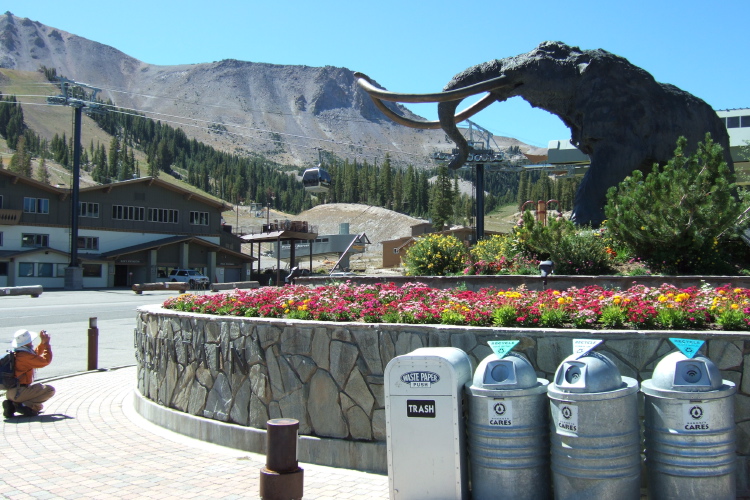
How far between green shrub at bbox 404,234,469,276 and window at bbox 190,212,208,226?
165 feet

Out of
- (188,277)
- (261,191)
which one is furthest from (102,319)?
(261,191)

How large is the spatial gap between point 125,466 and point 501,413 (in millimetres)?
3871

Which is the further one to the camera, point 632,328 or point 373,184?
point 373,184

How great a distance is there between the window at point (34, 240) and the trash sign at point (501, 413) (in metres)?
53.1

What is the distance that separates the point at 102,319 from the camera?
22703mm

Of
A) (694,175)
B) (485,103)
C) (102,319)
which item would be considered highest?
(485,103)

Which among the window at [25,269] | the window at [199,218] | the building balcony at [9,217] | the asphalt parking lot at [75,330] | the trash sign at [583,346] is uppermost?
the window at [199,218]

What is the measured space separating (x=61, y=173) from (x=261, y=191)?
4750cm

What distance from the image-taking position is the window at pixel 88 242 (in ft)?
176

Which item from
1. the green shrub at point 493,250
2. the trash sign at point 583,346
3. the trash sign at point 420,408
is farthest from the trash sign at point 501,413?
the green shrub at point 493,250

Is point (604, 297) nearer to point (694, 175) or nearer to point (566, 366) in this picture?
point (566, 366)

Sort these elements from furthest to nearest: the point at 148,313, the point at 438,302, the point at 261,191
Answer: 1. the point at 261,191
2. the point at 148,313
3. the point at 438,302

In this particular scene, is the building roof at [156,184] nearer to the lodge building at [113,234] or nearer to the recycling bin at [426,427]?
the lodge building at [113,234]

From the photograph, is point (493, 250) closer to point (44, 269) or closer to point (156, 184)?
point (44, 269)
